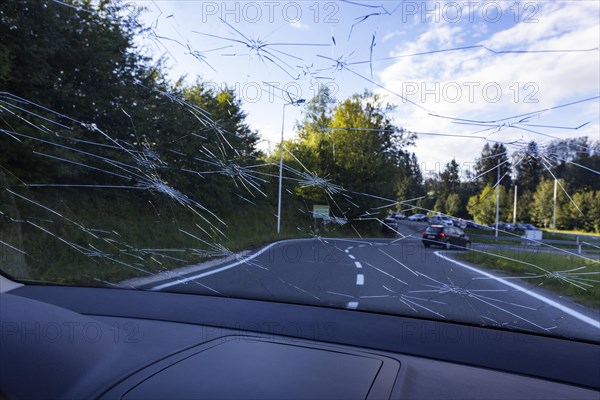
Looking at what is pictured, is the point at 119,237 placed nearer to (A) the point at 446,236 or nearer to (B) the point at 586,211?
(A) the point at 446,236

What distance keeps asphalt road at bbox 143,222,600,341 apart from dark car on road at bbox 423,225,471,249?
8cm

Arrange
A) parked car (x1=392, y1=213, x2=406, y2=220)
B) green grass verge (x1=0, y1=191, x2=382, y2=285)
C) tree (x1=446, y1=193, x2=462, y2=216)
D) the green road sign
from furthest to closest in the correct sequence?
green grass verge (x1=0, y1=191, x2=382, y2=285)
the green road sign
parked car (x1=392, y1=213, x2=406, y2=220)
tree (x1=446, y1=193, x2=462, y2=216)

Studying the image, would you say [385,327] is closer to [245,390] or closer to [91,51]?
[245,390]

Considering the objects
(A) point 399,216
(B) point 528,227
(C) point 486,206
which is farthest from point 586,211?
(A) point 399,216

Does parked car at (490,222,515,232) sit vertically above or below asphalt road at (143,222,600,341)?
above

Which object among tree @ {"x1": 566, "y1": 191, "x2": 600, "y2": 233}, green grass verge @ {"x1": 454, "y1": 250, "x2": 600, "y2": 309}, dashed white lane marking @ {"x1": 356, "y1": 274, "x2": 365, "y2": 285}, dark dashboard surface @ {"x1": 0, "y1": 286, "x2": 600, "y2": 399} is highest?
tree @ {"x1": 566, "y1": 191, "x2": 600, "y2": 233}

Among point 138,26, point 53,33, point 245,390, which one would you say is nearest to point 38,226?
point 138,26

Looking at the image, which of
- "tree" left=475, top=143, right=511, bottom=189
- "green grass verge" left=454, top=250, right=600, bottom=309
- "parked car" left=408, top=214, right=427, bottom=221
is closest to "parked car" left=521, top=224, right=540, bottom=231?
"green grass verge" left=454, top=250, right=600, bottom=309

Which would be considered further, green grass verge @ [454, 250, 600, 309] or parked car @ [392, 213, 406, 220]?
parked car @ [392, 213, 406, 220]

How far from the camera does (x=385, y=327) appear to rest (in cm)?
280

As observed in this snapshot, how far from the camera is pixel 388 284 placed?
3.58 meters

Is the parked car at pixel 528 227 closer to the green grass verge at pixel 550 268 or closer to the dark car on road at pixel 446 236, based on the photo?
the green grass verge at pixel 550 268

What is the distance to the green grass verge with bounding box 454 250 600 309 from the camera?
8.89 ft

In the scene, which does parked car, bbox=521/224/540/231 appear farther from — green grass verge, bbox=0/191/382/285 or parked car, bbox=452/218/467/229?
green grass verge, bbox=0/191/382/285
